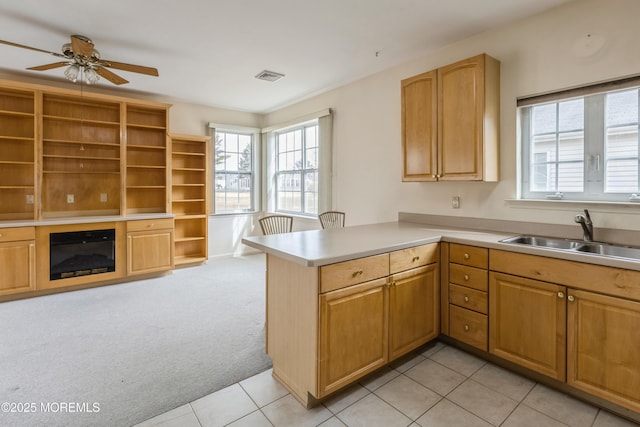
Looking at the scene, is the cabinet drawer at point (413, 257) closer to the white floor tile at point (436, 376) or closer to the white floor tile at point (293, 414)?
the white floor tile at point (436, 376)

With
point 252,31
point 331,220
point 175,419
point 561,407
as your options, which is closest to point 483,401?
point 561,407

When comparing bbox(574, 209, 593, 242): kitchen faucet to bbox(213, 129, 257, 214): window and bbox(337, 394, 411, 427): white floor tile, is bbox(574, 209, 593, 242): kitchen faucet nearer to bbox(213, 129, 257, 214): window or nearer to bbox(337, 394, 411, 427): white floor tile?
bbox(337, 394, 411, 427): white floor tile

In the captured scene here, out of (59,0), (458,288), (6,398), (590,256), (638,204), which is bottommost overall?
(6,398)

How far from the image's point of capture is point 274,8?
2.55m

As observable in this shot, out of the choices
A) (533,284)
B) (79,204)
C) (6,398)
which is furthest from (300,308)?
(79,204)

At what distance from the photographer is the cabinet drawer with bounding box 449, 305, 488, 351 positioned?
2307 mm

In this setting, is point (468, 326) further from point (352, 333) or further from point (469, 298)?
point (352, 333)

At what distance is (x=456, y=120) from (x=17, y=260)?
4835mm

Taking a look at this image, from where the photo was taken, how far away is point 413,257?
2.29 m

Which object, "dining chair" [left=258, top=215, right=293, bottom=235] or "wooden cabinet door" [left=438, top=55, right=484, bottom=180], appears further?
"dining chair" [left=258, top=215, right=293, bottom=235]

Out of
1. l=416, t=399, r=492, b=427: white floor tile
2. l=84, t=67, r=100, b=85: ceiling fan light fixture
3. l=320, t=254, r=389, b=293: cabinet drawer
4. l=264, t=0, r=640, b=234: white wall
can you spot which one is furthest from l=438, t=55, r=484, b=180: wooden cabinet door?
l=84, t=67, r=100, b=85: ceiling fan light fixture

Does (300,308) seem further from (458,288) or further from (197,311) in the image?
(197,311)

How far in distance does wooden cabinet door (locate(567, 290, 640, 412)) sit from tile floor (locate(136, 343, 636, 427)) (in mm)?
156

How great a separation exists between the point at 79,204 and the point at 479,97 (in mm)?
5101
